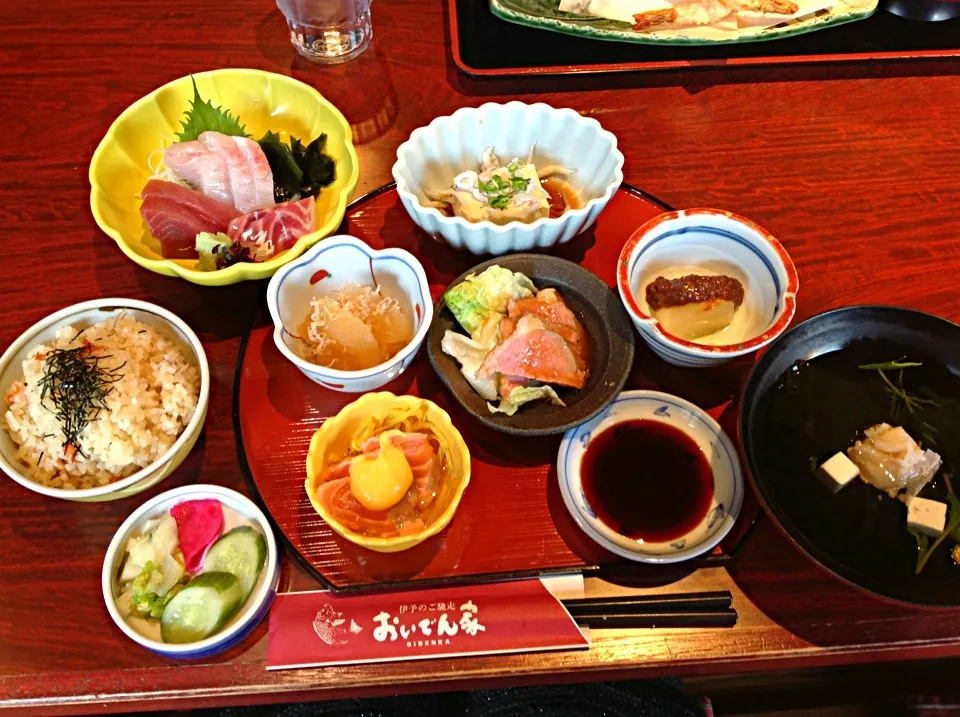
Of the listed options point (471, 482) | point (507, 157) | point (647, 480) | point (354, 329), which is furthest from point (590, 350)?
point (507, 157)

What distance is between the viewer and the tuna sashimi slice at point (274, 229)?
1.68 m

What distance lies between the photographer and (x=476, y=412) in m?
1.49

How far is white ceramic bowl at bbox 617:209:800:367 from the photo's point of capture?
4.96 feet

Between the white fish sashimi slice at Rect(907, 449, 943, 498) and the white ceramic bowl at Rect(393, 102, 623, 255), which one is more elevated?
the white ceramic bowl at Rect(393, 102, 623, 255)

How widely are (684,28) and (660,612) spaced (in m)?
1.93

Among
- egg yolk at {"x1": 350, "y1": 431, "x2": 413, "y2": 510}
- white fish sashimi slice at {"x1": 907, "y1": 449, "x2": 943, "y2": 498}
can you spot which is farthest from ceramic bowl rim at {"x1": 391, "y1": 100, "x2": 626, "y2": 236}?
white fish sashimi slice at {"x1": 907, "y1": 449, "x2": 943, "y2": 498}

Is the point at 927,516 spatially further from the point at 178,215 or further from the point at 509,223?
the point at 178,215

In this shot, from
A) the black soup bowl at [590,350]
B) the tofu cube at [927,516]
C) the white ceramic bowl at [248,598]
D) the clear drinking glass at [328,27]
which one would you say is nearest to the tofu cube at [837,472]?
the tofu cube at [927,516]

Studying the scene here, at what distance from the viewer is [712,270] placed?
1.75 m

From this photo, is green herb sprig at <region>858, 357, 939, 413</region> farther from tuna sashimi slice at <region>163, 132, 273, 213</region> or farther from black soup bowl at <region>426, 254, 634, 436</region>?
tuna sashimi slice at <region>163, 132, 273, 213</region>

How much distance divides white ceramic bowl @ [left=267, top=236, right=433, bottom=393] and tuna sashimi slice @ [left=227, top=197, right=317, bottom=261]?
0.12 metres

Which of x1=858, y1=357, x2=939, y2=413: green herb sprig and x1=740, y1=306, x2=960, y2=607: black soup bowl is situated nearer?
x1=740, y1=306, x2=960, y2=607: black soup bowl

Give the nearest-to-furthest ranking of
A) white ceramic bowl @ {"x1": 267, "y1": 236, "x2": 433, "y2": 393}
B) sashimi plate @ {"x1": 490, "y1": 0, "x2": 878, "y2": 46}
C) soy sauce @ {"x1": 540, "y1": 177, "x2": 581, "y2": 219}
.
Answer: white ceramic bowl @ {"x1": 267, "y1": 236, "x2": 433, "y2": 393} < soy sauce @ {"x1": 540, "y1": 177, "x2": 581, "y2": 219} < sashimi plate @ {"x1": 490, "y1": 0, "x2": 878, "y2": 46}

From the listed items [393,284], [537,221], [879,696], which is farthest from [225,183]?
[879,696]
